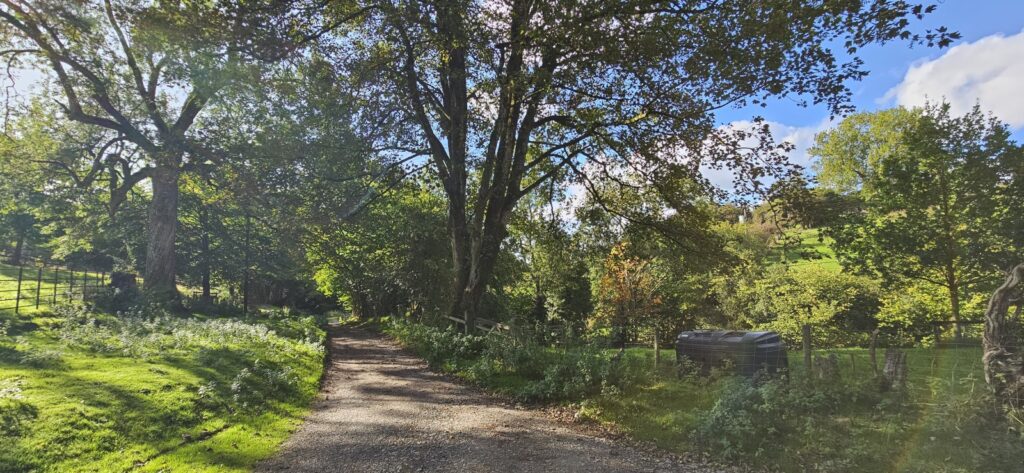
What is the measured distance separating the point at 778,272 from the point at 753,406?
24255 mm

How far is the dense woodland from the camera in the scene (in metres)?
9.02

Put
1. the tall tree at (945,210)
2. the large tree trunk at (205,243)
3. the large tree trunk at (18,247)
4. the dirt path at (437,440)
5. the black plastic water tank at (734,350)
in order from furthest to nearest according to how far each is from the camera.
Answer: the large tree trunk at (18,247) → the large tree trunk at (205,243) → the tall tree at (945,210) → the black plastic water tank at (734,350) → the dirt path at (437,440)

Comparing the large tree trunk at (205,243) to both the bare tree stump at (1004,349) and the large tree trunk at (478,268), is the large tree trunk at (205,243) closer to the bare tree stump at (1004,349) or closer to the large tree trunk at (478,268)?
the large tree trunk at (478,268)

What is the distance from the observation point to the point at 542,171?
1889cm

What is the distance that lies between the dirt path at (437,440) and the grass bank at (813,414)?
0.68 metres

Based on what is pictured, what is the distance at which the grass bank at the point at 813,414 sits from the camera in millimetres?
4926

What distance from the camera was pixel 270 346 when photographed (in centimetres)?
1320

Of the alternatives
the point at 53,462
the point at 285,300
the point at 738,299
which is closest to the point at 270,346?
the point at 53,462

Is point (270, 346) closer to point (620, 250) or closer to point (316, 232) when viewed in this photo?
point (316, 232)

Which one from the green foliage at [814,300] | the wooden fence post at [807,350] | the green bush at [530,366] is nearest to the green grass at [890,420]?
the wooden fence post at [807,350]

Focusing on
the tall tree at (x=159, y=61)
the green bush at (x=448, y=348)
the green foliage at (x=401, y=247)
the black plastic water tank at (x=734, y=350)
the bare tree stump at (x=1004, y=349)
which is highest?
the tall tree at (x=159, y=61)

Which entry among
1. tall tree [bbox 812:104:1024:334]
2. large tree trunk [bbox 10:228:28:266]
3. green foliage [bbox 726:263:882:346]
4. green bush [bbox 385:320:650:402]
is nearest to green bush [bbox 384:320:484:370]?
green bush [bbox 385:320:650:402]

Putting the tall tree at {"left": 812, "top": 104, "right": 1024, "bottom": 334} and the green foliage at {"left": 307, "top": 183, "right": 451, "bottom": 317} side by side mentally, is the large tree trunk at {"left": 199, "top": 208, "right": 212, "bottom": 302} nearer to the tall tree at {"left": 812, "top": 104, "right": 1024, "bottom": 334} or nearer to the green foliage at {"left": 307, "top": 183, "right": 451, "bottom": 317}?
the green foliage at {"left": 307, "top": 183, "right": 451, "bottom": 317}

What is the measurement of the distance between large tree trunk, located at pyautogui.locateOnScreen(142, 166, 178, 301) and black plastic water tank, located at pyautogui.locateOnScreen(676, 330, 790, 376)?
69.4ft
